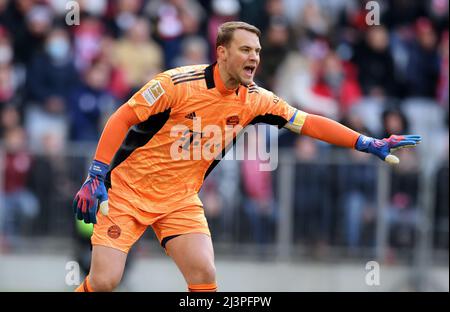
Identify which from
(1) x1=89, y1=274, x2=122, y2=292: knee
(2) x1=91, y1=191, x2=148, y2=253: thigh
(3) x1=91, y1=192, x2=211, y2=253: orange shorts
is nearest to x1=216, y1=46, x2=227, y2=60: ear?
(3) x1=91, y1=192, x2=211, y2=253: orange shorts

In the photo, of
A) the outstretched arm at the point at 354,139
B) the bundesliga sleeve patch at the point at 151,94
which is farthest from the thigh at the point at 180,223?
the outstretched arm at the point at 354,139

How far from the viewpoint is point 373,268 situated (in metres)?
13.7

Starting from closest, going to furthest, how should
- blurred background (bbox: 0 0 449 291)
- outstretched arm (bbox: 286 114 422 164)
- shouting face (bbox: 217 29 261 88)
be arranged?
shouting face (bbox: 217 29 261 88) < outstretched arm (bbox: 286 114 422 164) < blurred background (bbox: 0 0 449 291)

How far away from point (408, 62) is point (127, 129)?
28.2ft

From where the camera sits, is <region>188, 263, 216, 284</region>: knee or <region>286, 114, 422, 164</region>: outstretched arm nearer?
<region>188, 263, 216, 284</region>: knee

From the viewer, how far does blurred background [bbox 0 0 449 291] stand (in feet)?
45.8

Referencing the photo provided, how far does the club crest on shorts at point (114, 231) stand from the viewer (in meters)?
9.20

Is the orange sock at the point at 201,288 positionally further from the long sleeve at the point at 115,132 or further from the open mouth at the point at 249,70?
the open mouth at the point at 249,70

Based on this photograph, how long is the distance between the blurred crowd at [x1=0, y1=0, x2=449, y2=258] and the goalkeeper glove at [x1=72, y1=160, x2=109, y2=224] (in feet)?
17.3

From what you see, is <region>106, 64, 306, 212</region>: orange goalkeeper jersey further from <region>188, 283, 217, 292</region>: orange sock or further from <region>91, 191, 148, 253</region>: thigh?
<region>188, 283, 217, 292</region>: orange sock

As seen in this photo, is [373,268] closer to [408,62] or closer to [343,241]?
[343,241]

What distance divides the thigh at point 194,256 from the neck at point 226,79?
1333 millimetres

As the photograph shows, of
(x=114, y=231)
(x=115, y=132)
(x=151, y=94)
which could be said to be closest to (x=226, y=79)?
(x=151, y=94)
